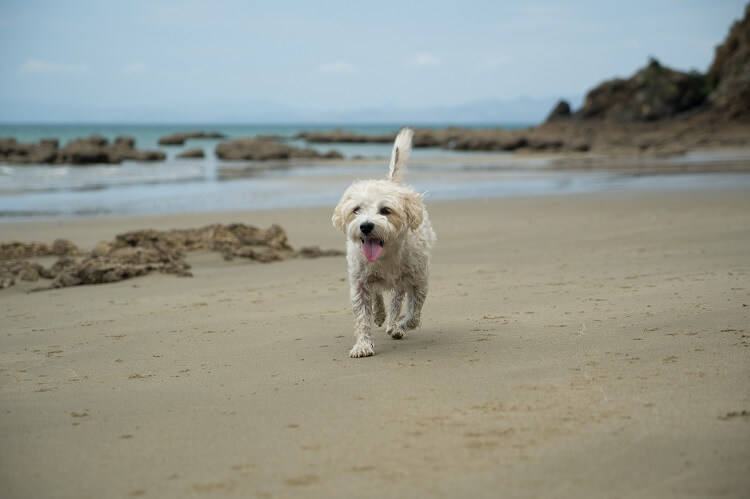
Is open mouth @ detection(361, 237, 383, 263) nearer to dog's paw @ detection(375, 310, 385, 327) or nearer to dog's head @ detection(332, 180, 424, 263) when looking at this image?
dog's head @ detection(332, 180, 424, 263)

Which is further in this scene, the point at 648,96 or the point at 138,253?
the point at 648,96

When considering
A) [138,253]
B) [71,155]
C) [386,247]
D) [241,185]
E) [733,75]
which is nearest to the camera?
[386,247]

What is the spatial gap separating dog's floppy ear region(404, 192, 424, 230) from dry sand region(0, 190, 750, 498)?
90 cm

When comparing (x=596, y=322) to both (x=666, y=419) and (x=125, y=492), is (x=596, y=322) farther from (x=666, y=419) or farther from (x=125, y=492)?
(x=125, y=492)

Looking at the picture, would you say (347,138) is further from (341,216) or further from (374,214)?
(374,214)

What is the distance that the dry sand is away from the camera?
3.27 m

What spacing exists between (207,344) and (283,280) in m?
3.04

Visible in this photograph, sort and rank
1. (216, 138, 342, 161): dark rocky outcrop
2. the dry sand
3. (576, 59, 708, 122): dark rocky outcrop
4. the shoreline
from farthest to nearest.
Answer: (576, 59, 708, 122): dark rocky outcrop, (216, 138, 342, 161): dark rocky outcrop, the shoreline, the dry sand

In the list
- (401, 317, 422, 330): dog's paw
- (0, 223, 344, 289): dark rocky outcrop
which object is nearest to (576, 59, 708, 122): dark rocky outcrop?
(0, 223, 344, 289): dark rocky outcrop

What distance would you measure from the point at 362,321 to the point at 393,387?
1.28 metres

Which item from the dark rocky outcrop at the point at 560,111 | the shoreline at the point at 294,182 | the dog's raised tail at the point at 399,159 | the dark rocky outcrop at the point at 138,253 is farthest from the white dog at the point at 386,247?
the dark rocky outcrop at the point at 560,111

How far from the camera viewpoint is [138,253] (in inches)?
388

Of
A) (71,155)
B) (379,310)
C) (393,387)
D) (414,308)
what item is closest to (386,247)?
(414,308)

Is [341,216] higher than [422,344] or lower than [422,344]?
higher
